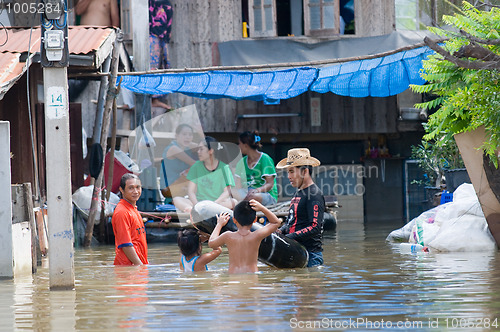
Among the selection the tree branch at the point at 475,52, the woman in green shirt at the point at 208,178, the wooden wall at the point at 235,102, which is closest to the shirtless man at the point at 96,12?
the wooden wall at the point at 235,102

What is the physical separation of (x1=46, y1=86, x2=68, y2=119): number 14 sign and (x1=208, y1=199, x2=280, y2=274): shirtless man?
2204 mm

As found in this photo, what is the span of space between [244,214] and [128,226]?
4.43ft

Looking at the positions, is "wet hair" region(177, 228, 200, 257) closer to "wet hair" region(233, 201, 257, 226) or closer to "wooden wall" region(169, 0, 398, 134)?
"wet hair" region(233, 201, 257, 226)

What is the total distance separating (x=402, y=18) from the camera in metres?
19.0

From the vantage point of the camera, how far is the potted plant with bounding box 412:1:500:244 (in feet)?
24.0

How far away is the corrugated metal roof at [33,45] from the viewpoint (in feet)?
37.1

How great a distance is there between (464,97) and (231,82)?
8236mm

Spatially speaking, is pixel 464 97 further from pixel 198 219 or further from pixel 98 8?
pixel 98 8

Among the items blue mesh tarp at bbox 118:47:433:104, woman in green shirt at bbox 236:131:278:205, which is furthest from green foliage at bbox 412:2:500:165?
blue mesh tarp at bbox 118:47:433:104

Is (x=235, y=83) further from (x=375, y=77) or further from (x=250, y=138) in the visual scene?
(x=375, y=77)

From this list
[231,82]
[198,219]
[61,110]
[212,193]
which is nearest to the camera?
[61,110]

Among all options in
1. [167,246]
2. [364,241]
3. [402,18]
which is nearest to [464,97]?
[364,241]

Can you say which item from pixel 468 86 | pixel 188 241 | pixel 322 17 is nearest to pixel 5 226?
pixel 188 241

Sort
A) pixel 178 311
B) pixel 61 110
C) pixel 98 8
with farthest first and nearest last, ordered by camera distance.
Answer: pixel 98 8, pixel 61 110, pixel 178 311
